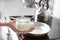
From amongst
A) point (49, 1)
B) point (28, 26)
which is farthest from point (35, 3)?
point (28, 26)

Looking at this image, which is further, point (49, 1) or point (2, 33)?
point (49, 1)

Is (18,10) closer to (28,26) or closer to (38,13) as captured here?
(38,13)

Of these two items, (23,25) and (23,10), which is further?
(23,10)

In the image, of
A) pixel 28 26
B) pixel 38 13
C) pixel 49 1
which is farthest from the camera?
pixel 49 1

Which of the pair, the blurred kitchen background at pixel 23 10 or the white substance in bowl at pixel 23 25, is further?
the blurred kitchen background at pixel 23 10

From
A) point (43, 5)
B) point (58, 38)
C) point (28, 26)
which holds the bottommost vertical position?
point (58, 38)

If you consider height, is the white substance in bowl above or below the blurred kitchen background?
below

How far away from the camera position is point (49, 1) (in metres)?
1.21

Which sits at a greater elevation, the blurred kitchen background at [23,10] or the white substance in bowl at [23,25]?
the blurred kitchen background at [23,10]

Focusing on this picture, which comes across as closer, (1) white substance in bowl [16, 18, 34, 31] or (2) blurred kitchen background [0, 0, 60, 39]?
(1) white substance in bowl [16, 18, 34, 31]

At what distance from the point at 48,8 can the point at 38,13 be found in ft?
0.38

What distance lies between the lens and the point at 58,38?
3.13ft

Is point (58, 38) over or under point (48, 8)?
under

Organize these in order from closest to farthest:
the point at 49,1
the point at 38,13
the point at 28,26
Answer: the point at 28,26, the point at 38,13, the point at 49,1
